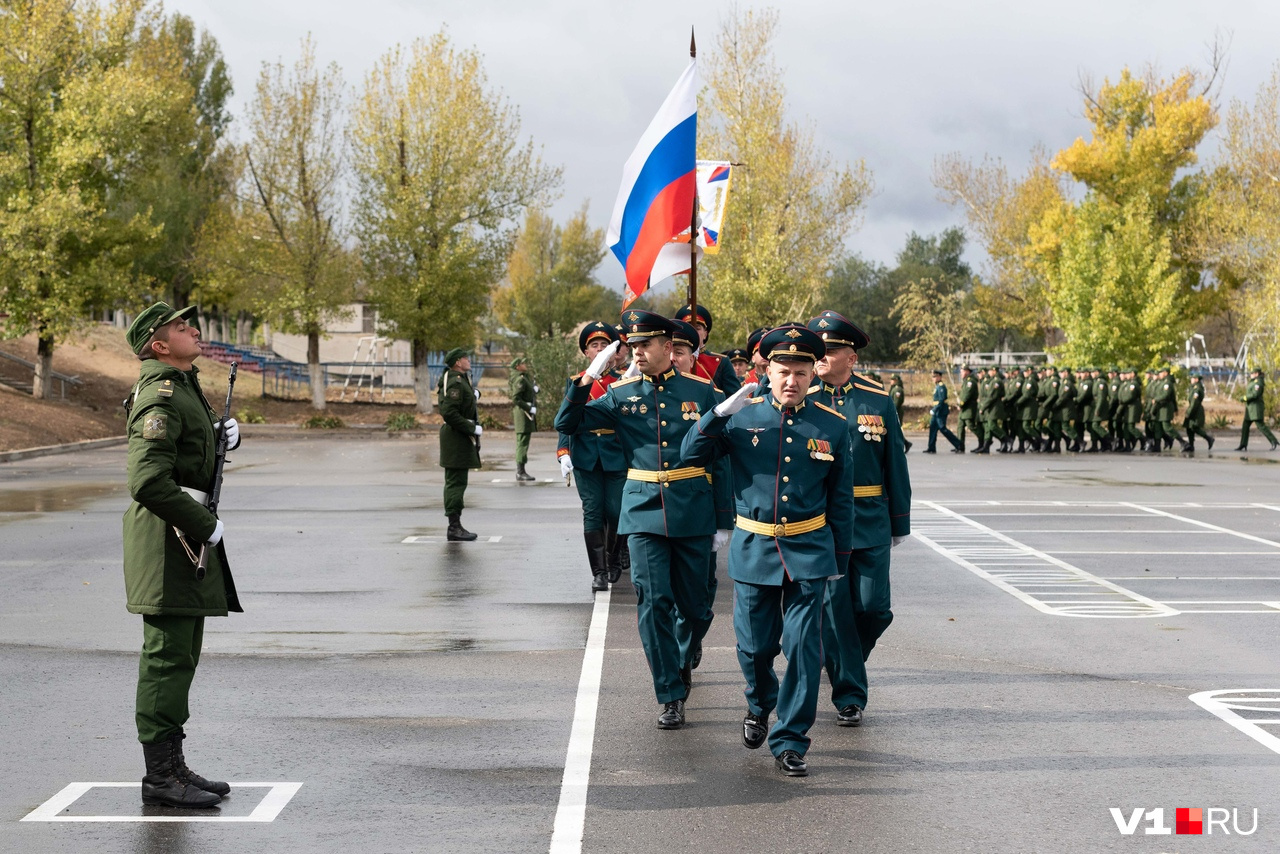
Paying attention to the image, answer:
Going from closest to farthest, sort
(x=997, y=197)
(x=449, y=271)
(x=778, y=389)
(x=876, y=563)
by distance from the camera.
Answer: (x=778, y=389), (x=876, y=563), (x=449, y=271), (x=997, y=197)

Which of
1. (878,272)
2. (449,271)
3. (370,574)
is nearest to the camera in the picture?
(370,574)

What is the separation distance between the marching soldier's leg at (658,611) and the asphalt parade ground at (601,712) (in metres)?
0.25

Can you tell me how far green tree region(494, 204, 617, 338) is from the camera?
7356 centimetres

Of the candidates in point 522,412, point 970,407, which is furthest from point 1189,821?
point 970,407

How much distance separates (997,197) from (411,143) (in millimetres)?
29188

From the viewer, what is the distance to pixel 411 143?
4084cm

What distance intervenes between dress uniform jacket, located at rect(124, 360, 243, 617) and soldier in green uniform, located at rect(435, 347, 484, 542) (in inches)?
317

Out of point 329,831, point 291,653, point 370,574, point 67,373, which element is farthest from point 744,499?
point 67,373

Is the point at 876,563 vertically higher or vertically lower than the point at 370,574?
higher

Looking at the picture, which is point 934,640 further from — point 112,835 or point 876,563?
point 112,835

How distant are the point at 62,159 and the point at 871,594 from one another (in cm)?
3255

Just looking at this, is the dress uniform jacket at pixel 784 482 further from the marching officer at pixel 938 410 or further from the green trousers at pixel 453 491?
the marching officer at pixel 938 410

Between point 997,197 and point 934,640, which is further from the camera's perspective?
point 997,197

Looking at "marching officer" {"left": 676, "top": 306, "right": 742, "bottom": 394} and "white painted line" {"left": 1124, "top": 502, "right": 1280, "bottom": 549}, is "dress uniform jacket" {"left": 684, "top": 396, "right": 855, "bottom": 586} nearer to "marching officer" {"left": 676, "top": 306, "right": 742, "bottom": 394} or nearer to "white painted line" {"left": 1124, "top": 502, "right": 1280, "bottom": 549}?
"marching officer" {"left": 676, "top": 306, "right": 742, "bottom": 394}
